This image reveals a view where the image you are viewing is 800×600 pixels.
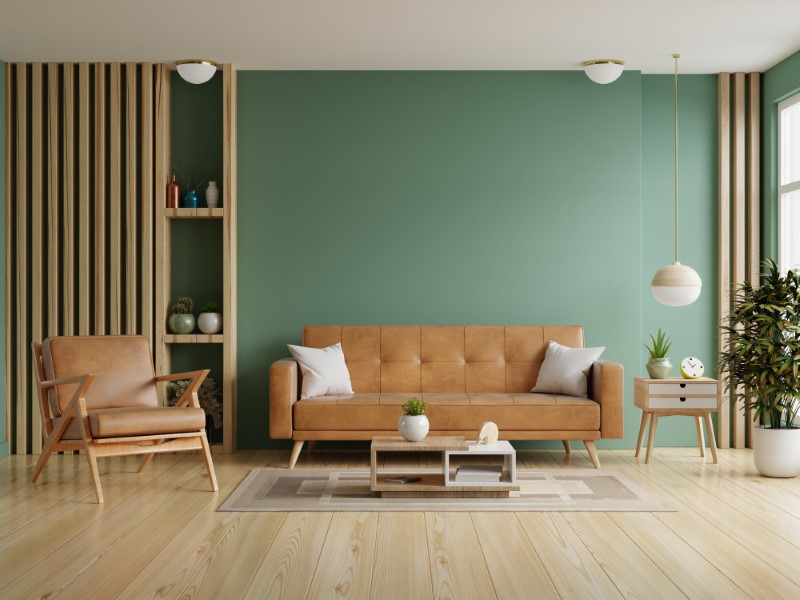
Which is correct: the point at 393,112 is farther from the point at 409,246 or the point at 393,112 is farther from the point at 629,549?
the point at 629,549

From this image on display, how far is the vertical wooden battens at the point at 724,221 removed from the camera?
6270 mm

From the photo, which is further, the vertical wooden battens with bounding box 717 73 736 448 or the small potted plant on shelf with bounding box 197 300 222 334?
the vertical wooden battens with bounding box 717 73 736 448

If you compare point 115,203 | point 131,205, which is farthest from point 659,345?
point 115,203

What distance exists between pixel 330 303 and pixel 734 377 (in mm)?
2859

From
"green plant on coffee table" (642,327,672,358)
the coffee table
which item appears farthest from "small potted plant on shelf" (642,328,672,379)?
the coffee table

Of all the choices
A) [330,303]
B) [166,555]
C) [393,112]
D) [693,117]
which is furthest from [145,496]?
[693,117]

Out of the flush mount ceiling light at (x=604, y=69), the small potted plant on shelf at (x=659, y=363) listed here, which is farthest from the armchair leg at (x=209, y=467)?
the flush mount ceiling light at (x=604, y=69)

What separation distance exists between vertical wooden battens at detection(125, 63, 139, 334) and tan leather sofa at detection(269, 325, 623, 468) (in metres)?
1.27

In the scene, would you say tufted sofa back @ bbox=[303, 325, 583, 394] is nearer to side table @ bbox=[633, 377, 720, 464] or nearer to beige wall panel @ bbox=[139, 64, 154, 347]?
side table @ bbox=[633, 377, 720, 464]

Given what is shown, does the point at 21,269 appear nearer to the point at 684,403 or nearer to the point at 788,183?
the point at 684,403

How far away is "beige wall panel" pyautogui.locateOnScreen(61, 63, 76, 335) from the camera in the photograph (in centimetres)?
602

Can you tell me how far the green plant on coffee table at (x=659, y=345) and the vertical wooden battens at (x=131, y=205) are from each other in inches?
145

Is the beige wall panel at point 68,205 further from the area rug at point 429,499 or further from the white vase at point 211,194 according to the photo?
the area rug at point 429,499

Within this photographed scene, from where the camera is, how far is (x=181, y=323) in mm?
6027
